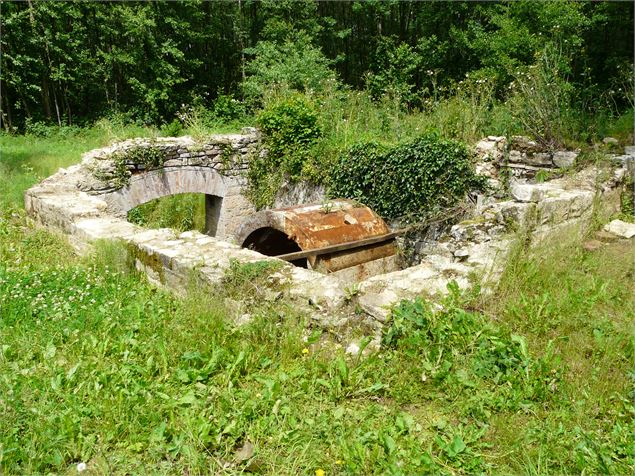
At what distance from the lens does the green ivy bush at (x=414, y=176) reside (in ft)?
23.6

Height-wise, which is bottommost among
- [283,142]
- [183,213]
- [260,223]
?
[183,213]

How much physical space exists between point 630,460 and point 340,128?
755 centimetres

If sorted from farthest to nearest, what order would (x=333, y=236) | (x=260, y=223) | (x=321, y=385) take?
(x=260, y=223) → (x=333, y=236) → (x=321, y=385)

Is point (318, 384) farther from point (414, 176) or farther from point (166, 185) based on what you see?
point (166, 185)

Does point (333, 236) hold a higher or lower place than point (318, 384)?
lower

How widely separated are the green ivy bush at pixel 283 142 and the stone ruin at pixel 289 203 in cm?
26

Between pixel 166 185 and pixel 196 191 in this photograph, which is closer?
pixel 166 185

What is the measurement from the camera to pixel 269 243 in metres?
7.22

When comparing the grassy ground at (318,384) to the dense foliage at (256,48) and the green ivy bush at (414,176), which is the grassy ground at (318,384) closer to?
the green ivy bush at (414,176)

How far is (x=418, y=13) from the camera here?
802 inches

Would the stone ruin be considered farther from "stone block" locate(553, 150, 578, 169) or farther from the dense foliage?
the dense foliage

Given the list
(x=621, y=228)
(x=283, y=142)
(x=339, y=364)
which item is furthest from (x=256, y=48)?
(x=339, y=364)

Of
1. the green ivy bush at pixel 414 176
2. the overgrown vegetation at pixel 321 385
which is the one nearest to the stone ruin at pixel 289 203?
the overgrown vegetation at pixel 321 385

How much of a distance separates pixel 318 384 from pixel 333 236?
10.9ft
